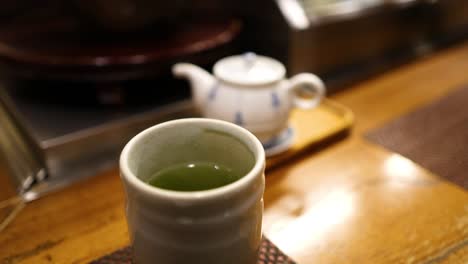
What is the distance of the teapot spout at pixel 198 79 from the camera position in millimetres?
661

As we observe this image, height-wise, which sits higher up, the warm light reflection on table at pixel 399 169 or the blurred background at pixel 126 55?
the blurred background at pixel 126 55

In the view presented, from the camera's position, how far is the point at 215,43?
783mm

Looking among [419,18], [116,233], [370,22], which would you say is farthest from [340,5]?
[116,233]

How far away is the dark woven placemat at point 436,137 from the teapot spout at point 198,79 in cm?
32

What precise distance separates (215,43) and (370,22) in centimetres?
40

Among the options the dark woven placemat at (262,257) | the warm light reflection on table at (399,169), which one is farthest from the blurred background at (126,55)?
the warm light reflection on table at (399,169)

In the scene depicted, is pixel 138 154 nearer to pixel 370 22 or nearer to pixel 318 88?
pixel 318 88

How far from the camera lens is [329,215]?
59 centimetres

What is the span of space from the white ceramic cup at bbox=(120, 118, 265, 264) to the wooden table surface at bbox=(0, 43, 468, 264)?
0.60 feet

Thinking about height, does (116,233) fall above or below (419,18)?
above

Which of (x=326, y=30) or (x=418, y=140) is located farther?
(x=326, y=30)

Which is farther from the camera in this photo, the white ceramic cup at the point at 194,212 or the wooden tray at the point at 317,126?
the wooden tray at the point at 317,126

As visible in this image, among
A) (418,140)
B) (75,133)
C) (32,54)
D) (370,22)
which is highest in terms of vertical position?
(32,54)

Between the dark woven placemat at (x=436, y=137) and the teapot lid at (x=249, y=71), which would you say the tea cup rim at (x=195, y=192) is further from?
the dark woven placemat at (x=436, y=137)
